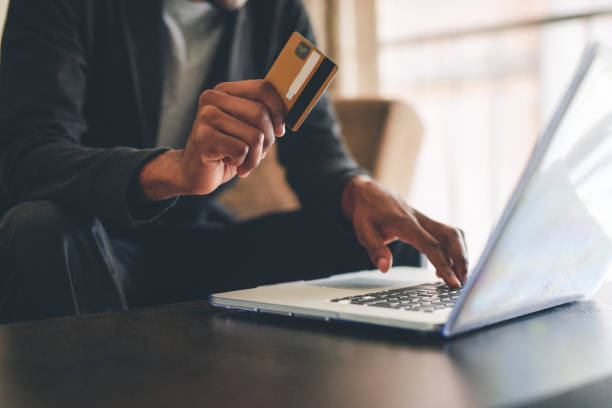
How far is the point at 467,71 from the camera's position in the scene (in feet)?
7.82

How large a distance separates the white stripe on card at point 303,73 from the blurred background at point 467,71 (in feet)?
4.98

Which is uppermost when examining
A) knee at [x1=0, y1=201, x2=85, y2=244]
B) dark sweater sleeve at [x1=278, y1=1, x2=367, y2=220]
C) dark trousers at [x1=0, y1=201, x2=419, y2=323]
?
dark sweater sleeve at [x1=278, y1=1, x2=367, y2=220]

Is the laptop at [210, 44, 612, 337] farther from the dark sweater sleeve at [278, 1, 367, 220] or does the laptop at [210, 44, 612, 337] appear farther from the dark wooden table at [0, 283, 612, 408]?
the dark sweater sleeve at [278, 1, 367, 220]

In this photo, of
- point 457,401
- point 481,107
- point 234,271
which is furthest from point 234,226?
point 481,107

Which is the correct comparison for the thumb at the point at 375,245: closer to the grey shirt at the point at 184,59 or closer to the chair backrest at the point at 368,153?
the grey shirt at the point at 184,59

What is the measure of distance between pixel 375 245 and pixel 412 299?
0.26 metres

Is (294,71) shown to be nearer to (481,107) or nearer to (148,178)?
(148,178)

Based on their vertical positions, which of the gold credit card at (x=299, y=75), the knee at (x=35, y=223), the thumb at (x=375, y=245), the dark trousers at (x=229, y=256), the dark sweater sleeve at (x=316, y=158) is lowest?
the dark trousers at (x=229, y=256)

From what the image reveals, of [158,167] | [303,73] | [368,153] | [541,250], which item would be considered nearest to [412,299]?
[541,250]

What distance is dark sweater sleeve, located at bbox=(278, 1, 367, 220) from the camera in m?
1.01

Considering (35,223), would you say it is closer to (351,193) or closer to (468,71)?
(351,193)

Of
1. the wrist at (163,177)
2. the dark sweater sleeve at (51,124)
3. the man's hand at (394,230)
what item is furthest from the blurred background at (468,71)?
the wrist at (163,177)

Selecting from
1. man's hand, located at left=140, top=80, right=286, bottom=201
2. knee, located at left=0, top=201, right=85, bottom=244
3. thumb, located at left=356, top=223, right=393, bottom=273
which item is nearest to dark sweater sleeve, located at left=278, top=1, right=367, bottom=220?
thumb, located at left=356, top=223, right=393, bottom=273

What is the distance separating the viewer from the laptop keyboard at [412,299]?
512 millimetres
